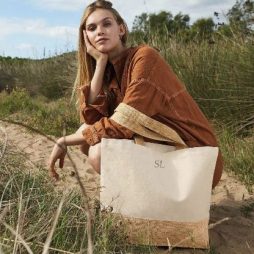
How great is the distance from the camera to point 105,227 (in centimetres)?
220

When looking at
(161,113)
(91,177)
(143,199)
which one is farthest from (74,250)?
(91,177)

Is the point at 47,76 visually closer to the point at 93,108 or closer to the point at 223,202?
the point at 223,202

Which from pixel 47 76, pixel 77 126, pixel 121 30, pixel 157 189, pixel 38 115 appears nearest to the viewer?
pixel 157 189

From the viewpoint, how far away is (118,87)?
9.31 ft

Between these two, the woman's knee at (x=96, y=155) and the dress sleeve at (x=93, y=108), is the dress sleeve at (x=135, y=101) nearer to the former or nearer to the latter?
the woman's knee at (x=96, y=155)

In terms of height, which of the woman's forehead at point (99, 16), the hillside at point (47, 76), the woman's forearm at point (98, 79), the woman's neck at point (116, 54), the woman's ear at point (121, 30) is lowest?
the hillside at point (47, 76)

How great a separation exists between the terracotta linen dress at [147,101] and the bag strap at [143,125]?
3 centimetres

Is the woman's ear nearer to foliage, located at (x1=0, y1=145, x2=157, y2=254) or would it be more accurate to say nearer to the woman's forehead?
the woman's forehead

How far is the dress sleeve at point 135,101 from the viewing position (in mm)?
2541

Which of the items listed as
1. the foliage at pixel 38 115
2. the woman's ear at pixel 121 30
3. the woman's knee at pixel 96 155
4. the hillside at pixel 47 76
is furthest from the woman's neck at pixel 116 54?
the hillside at pixel 47 76

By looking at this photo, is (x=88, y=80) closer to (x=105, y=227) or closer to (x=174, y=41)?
(x=105, y=227)

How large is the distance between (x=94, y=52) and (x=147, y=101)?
1.66 feet

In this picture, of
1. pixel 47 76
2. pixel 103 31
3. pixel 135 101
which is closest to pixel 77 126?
pixel 103 31

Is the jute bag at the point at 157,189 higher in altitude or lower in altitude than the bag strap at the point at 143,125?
lower
